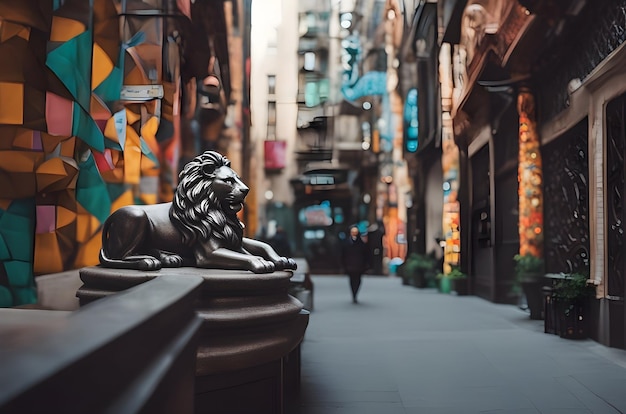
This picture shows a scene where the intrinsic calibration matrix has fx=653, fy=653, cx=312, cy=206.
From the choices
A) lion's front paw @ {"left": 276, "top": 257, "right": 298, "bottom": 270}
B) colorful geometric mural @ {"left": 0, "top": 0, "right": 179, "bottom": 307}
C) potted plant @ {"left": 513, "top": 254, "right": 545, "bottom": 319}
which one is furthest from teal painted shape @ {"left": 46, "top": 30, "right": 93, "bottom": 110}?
potted plant @ {"left": 513, "top": 254, "right": 545, "bottom": 319}

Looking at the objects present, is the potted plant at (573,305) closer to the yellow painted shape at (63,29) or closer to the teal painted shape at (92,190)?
the teal painted shape at (92,190)

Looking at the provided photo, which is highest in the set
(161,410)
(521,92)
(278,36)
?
(278,36)

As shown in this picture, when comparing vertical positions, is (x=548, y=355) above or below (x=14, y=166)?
below

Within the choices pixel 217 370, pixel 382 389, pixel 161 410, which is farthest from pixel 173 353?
pixel 382 389

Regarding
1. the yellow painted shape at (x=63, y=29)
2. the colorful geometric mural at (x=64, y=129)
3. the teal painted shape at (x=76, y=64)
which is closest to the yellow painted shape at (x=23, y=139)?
the colorful geometric mural at (x=64, y=129)

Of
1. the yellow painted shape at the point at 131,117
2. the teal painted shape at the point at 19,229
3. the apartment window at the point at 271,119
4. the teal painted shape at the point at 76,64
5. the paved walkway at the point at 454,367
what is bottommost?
the paved walkway at the point at 454,367

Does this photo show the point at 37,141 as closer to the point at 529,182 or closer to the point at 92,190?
the point at 92,190

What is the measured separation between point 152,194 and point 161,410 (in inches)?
221

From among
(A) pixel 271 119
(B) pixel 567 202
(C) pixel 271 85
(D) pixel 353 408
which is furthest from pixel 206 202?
(C) pixel 271 85

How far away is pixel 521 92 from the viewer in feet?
26.0

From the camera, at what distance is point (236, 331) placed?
8.36 ft

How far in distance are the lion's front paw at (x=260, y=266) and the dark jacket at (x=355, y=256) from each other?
7.70 metres

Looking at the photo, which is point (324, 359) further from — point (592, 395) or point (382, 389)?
point (592, 395)

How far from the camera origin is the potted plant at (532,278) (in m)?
7.39
